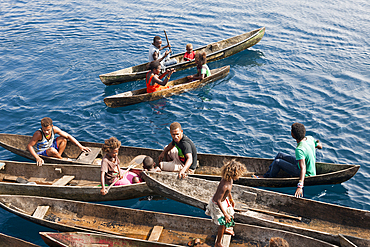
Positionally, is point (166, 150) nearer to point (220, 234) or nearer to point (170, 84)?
point (220, 234)

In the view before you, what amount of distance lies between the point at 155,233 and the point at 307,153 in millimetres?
4667

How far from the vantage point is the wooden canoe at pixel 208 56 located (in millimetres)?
14336

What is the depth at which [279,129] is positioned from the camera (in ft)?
37.5

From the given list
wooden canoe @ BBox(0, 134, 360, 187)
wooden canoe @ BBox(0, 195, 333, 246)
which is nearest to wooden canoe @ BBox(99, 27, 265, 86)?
wooden canoe @ BBox(0, 134, 360, 187)

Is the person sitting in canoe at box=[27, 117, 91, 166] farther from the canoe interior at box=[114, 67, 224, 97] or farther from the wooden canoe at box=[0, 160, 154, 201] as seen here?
the canoe interior at box=[114, 67, 224, 97]

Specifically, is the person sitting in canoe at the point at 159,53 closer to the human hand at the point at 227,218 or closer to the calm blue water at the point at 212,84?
the calm blue water at the point at 212,84

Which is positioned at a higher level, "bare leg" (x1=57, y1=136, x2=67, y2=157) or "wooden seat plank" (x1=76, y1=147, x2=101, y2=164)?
"bare leg" (x1=57, y1=136, x2=67, y2=157)

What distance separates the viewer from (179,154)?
8.71 metres

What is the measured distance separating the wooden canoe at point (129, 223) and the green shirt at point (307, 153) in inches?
88.5

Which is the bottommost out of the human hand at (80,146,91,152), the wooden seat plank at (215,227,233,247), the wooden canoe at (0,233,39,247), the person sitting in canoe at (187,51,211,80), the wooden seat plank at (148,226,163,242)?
the wooden canoe at (0,233,39,247)

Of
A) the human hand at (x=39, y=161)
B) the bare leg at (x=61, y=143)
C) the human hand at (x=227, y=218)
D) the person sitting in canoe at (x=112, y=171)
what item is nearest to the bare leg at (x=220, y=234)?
the human hand at (x=227, y=218)

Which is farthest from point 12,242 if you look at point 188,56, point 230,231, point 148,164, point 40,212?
point 188,56

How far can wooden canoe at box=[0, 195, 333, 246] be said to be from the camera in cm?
685

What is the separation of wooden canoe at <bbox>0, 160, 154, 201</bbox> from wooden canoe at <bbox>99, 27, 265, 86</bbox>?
590 cm
